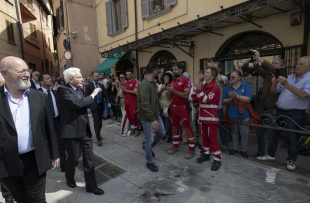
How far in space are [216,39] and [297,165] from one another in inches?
189

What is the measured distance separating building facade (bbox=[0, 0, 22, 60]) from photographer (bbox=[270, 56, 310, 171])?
583 inches

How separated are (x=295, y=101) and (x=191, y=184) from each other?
2.26 m

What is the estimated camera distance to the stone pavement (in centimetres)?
262

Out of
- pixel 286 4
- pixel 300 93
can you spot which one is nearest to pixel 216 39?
pixel 286 4

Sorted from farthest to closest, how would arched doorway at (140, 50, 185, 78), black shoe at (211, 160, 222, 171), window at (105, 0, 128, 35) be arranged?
window at (105, 0, 128, 35) < arched doorway at (140, 50, 185, 78) < black shoe at (211, 160, 222, 171)

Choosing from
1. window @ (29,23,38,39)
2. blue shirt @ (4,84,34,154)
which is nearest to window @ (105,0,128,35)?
blue shirt @ (4,84,34,154)

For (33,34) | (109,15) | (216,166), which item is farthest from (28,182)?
(33,34)

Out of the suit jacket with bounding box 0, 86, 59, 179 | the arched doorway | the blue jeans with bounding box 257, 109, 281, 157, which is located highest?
the arched doorway

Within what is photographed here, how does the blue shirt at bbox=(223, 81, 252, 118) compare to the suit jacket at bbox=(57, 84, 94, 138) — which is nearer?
the suit jacket at bbox=(57, 84, 94, 138)

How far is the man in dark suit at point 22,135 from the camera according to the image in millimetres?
1784

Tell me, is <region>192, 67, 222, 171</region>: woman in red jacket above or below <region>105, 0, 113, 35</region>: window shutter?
below

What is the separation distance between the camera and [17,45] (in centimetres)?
1340

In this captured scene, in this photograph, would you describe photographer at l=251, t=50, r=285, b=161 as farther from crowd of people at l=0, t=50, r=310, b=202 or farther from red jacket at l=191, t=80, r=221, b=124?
red jacket at l=191, t=80, r=221, b=124

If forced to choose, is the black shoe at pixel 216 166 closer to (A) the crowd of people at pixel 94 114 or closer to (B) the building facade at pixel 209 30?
(A) the crowd of people at pixel 94 114
